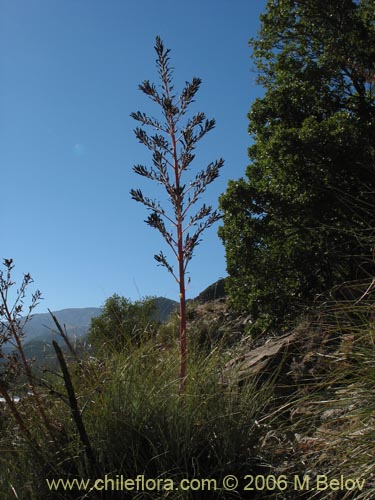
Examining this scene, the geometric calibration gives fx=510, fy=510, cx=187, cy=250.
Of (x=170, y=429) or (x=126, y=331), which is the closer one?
(x=170, y=429)

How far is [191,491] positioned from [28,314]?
1721 mm

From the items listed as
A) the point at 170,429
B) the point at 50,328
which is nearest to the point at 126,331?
the point at 50,328

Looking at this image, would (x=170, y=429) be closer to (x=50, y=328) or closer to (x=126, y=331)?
(x=50, y=328)

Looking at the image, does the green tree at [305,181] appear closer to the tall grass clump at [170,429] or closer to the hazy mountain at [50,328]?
the hazy mountain at [50,328]

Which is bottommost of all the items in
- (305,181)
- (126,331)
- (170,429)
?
(170,429)

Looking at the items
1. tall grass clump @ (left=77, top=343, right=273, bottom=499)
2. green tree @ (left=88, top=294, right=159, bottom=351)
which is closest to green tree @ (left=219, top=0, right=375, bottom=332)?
green tree @ (left=88, top=294, right=159, bottom=351)

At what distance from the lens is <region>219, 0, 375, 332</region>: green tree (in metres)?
10.1

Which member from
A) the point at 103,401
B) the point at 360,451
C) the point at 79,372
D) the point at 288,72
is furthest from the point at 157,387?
the point at 288,72

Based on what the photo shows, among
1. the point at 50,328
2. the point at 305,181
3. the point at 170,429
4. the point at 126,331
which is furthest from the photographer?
the point at 305,181

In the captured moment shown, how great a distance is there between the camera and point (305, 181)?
1051cm

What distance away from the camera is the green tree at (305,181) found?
33.2 ft

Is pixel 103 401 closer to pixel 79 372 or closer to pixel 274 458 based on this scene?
pixel 79 372

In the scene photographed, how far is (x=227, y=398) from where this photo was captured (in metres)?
3.91

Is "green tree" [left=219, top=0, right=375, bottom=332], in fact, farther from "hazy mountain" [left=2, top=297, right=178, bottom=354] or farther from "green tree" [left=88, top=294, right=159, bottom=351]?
"hazy mountain" [left=2, top=297, right=178, bottom=354]
